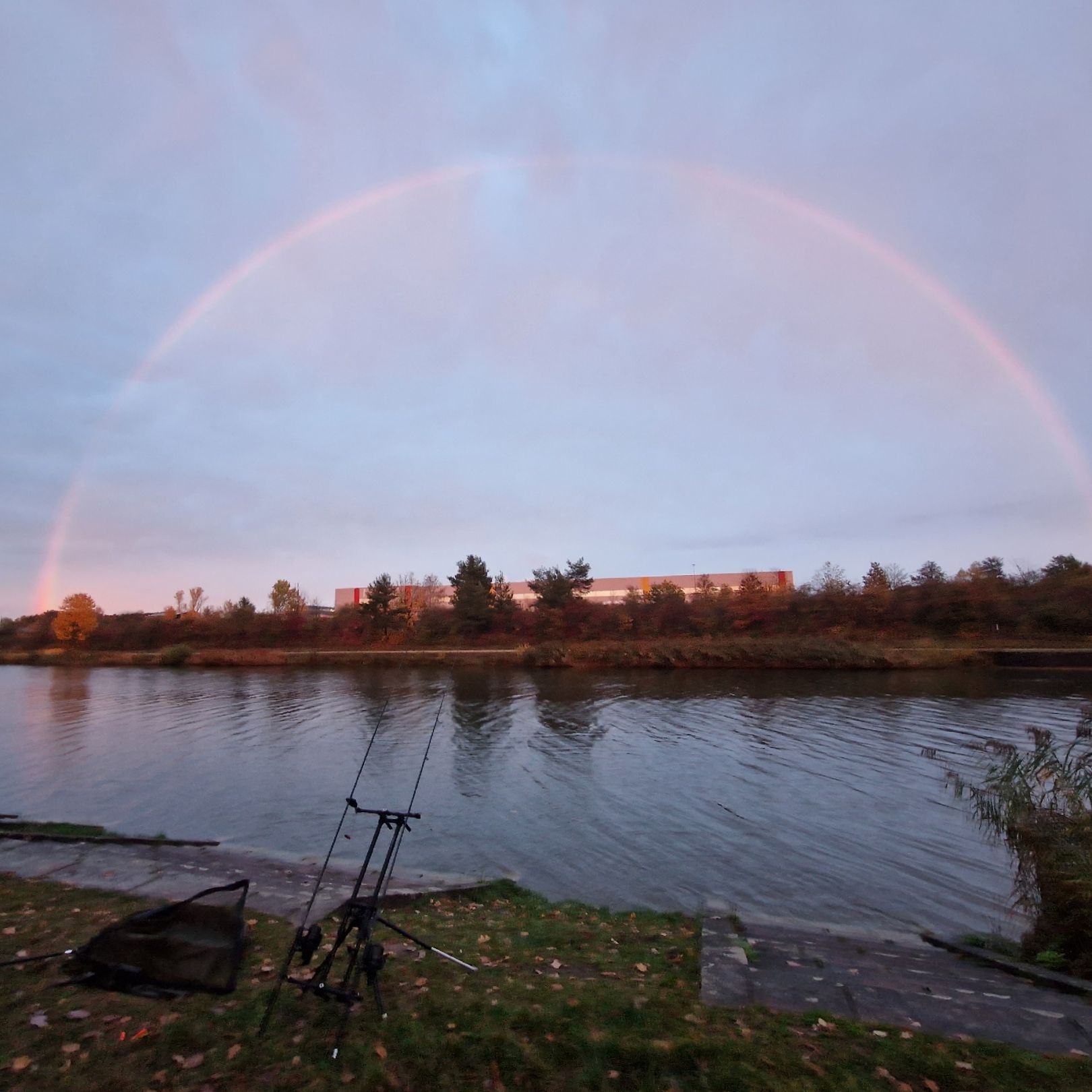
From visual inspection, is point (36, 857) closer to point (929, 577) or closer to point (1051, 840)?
point (1051, 840)

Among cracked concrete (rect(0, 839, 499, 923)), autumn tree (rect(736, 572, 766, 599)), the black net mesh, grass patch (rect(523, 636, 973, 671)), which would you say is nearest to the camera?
the black net mesh

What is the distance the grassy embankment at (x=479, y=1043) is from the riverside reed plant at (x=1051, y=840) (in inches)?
135

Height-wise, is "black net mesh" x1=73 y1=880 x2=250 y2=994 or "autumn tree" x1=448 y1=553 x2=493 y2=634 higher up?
"autumn tree" x1=448 y1=553 x2=493 y2=634

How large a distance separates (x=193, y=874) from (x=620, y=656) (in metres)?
44.7

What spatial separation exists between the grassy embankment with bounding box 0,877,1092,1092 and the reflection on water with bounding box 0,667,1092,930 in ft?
15.4

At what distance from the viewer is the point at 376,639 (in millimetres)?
75438

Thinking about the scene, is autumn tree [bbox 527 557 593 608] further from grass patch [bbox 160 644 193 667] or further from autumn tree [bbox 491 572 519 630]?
grass patch [bbox 160 644 193 667]

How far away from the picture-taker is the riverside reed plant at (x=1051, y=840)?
7078 mm

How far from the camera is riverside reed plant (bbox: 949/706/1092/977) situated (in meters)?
7.08

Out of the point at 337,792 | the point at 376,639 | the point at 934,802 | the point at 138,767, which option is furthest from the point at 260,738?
the point at 376,639

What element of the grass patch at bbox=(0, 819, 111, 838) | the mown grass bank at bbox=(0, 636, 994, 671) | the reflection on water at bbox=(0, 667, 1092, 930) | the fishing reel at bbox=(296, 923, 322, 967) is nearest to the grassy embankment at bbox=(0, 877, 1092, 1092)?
the fishing reel at bbox=(296, 923, 322, 967)

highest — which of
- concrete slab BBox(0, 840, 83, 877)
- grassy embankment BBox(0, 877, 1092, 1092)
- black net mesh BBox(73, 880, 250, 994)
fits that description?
black net mesh BBox(73, 880, 250, 994)

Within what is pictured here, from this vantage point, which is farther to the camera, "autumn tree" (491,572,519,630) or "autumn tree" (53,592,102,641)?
"autumn tree" (53,592,102,641)

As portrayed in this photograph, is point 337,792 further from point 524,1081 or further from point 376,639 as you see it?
point 376,639
